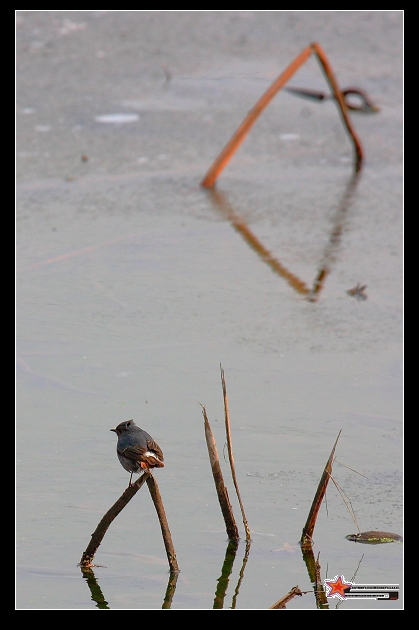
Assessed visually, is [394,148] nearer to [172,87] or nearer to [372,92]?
[372,92]

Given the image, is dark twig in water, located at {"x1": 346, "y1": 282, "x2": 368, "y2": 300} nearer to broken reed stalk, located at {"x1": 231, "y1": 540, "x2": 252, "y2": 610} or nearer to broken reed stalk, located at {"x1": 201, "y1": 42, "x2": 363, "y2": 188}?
broken reed stalk, located at {"x1": 201, "y1": 42, "x2": 363, "y2": 188}

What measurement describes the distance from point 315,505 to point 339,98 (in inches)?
129

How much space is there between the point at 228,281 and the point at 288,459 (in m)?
1.40

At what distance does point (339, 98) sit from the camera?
16.8ft

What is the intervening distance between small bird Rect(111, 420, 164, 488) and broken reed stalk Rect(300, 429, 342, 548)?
41cm

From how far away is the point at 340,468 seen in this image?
2.83 m

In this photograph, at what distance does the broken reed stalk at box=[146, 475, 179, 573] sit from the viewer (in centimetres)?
223

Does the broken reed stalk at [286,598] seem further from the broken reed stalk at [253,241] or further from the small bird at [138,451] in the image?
the broken reed stalk at [253,241]

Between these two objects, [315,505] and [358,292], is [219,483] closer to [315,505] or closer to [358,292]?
[315,505]

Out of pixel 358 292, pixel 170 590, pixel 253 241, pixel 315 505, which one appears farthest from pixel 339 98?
pixel 170 590

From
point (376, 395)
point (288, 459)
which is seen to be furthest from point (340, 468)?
point (376, 395)

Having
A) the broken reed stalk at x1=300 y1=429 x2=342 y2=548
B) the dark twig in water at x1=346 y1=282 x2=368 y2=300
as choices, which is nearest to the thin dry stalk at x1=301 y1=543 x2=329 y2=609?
the broken reed stalk at x1=300 y1=429 x2=342 y2=548

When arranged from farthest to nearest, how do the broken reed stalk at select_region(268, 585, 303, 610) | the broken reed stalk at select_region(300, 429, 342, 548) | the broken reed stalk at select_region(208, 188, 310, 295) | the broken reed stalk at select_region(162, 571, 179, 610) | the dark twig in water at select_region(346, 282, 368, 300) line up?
the broken reed stalk at select_region(208, 188, 310, 295) < the dark twig in water at select_region(346, 282, 368, 300) < the broken reed stalk at select_region(300, 429, 342, 548) < the broken reed stalk at select_region(162, 571, 179, 610) < the broken reed stalk at select_region(268, 585, 303, 610)
